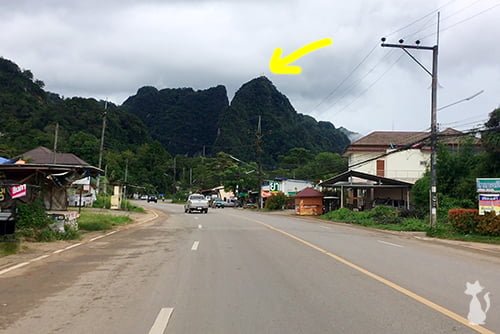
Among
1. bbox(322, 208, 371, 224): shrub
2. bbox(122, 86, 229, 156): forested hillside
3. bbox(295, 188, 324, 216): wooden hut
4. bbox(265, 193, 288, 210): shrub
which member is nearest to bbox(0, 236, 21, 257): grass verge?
bbox(322, 208, 371, 224): shrub

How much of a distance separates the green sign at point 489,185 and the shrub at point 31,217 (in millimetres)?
18765

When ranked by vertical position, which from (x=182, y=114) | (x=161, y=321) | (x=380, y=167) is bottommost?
(x=161, y=321)

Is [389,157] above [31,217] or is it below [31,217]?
above

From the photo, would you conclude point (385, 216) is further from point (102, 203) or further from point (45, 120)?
point (45, 120)

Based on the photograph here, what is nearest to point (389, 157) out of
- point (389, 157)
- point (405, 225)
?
point (389, 157)

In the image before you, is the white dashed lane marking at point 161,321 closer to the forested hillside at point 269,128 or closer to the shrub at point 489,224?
the shrub at point 489,224

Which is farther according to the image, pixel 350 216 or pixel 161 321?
pixel 350 216

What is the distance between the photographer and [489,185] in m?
23.8

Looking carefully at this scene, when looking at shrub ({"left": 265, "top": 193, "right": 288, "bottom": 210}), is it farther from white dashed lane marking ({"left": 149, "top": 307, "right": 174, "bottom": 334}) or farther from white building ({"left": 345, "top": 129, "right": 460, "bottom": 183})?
white dashed lane marking ({"left": 149, "top": 307, "right": 174, "bottom": 334})

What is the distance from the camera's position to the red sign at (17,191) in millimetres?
17719

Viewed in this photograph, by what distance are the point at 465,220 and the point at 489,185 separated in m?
2.28

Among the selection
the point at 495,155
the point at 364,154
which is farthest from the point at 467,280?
the point at 364,154

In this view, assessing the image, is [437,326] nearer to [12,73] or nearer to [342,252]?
[342,252]

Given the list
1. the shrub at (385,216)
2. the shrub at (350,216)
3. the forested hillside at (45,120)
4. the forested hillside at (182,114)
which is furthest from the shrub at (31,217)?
the forested hillside at (182,114)
